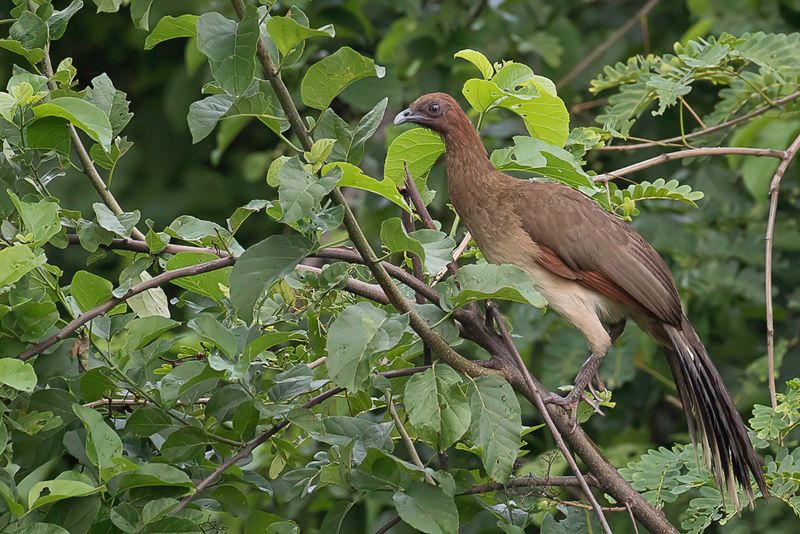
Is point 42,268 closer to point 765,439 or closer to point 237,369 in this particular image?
point 237,369

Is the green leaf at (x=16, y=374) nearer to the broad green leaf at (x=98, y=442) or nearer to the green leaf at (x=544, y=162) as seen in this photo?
the broad green leaf at (x=98, y=442)

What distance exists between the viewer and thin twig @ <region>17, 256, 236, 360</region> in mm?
1782

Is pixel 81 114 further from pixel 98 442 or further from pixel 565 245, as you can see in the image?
pixel 565 245

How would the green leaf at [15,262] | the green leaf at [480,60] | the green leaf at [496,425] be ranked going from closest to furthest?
the green leaf at [15,262]
the green leaf at [496,425]
the green leaf at [480,60]

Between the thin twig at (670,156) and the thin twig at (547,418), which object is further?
the thin twig at (670,156)

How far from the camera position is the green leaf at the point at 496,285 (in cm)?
178

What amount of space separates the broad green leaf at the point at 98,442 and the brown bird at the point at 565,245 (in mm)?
1260

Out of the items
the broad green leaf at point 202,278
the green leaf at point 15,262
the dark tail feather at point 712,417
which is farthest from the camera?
the dark tail feather at point 712,417

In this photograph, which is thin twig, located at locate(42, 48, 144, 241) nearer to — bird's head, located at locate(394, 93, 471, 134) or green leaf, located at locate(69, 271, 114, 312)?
green leaf, located at locate(69, 271, 114, 312)

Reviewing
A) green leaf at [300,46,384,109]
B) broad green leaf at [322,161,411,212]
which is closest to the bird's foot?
broad green leaf at [322,161,411,212]

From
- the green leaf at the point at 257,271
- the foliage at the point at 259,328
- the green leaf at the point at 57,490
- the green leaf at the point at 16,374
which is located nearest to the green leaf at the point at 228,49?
the foliage at the point at 259,328

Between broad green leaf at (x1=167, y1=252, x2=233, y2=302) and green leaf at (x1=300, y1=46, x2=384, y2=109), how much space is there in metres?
0.34

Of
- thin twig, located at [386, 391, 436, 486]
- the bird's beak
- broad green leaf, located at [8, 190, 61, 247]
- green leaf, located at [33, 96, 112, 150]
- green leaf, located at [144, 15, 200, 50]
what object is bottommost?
thin twig, located at [386, 391, 436, 486]

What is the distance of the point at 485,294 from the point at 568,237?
44.6 inches
